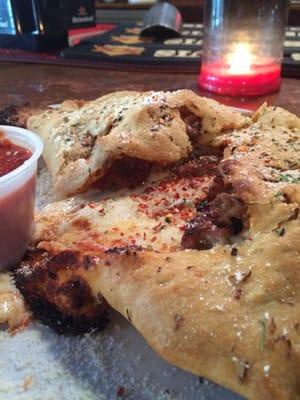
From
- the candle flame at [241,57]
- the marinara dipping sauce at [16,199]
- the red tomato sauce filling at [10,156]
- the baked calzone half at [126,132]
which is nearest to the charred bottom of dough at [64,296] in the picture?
the marinara dipping sauce at [16,199]

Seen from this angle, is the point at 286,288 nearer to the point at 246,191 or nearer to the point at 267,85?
the point at 246,191

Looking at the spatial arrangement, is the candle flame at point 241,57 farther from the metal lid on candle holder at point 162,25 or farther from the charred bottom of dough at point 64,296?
the charred bottom of dough at point 64,296

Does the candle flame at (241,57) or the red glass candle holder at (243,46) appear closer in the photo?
the red glass candle holder at (243,46)

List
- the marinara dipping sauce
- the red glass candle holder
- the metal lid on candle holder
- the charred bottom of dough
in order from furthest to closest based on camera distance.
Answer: the metal lid on candle holder, the red glass candle holder, the marinara dipping sauce, the charred bottom of dough

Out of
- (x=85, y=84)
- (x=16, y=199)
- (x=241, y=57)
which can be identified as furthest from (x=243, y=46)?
(x=16, y=199)

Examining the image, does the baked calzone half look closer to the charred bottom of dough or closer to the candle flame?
the charred bottom of dough

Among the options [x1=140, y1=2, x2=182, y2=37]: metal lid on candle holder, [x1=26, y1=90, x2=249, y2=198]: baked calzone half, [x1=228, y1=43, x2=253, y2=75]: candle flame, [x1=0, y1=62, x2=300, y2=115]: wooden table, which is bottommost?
[x1=0, y1=62, x2=300, y2=115]: wooden table

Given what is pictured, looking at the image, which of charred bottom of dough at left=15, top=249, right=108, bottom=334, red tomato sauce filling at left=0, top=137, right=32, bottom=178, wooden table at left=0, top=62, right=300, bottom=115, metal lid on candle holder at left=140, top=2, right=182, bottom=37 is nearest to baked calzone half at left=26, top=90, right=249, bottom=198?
red tomato sauce filling at left=0, top=137, right=32, bottom=178
